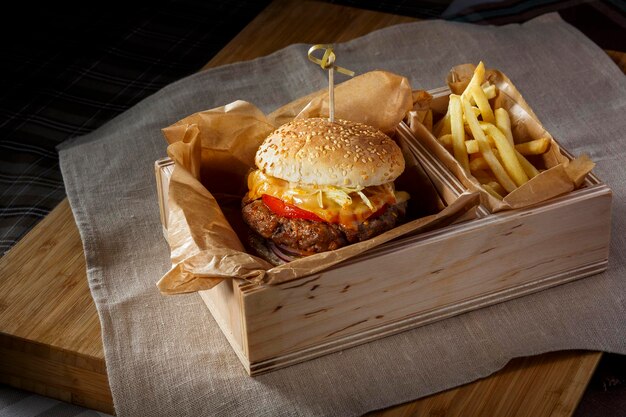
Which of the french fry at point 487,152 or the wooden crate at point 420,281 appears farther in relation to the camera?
the french fry at point 487,152

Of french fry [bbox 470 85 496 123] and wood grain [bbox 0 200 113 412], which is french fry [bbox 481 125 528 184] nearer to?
french fry [bbox 470 85 496 123]

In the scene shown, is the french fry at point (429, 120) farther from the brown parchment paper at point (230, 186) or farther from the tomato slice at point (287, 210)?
the tomato slice at point (287, 210)

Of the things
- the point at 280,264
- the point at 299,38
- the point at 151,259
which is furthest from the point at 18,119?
the point at 280,264

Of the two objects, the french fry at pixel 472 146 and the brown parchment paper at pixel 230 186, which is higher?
the brown parchment paper at pixel 230 186

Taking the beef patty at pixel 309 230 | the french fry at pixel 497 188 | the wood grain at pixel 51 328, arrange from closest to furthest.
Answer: the beef patty at pixel 309 230, the wood grain at pixel 51 328, the french fry at pixel 497 188

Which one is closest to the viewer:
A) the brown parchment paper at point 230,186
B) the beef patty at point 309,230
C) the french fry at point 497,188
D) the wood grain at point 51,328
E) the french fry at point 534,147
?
the brown parchment paper at point 230,186

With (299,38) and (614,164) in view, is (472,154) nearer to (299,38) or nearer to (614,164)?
(614,164)

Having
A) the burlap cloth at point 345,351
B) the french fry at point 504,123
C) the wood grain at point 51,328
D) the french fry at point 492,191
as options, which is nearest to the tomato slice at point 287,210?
the burlap cloth at point 345,351

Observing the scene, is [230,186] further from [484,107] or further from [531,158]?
[531,158]

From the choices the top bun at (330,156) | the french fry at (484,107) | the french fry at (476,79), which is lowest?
the french fry at (484,107)

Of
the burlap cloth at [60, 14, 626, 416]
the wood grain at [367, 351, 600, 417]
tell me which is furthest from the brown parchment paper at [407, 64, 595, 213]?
the wood grain at [367, 351, 600, 417]
